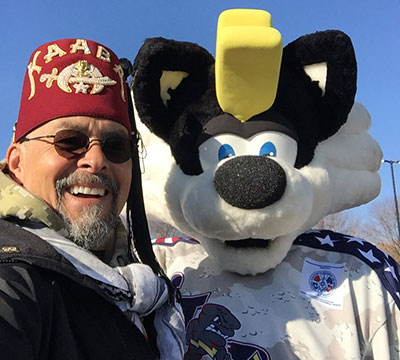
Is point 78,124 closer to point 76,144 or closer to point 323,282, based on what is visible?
point 76,144

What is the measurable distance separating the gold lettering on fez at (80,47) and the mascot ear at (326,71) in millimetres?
1064

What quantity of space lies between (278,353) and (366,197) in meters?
1.04

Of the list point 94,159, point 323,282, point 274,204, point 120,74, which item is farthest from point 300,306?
point 120,74

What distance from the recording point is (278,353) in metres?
1.98

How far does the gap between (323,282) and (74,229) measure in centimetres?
125

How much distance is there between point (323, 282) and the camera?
2162 millimetres

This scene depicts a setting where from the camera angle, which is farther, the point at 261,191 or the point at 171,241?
the point at 171,241

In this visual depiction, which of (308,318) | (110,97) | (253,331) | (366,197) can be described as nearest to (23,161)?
(110,97)

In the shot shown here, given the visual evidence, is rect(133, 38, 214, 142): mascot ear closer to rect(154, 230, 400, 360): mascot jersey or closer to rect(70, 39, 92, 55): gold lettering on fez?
rect(70, 39, 92, 55): gold lettering on fez

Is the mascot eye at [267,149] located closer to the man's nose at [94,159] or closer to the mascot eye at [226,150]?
the mascot eye at [226,150]

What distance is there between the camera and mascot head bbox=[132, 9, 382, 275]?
1996mm

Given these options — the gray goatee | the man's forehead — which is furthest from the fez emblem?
the gray goatee

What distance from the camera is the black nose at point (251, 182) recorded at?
1.92 meters

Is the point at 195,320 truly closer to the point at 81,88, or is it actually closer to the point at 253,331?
the point at 253,331
